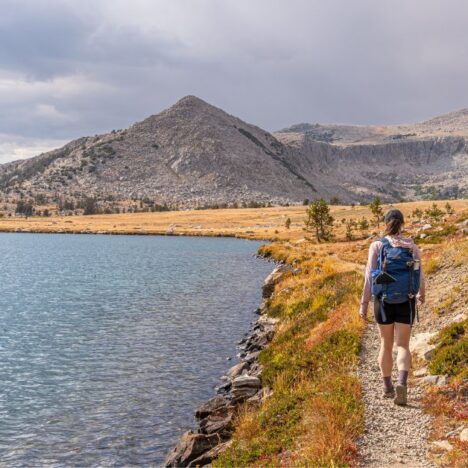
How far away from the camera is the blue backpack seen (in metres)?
11.6

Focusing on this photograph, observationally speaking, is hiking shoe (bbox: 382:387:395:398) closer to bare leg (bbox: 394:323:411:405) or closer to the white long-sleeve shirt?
bare leg (bbox: 394:323:411:405)

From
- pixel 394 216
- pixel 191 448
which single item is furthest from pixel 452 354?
pixel 191 448

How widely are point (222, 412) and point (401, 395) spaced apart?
7987 millimetres

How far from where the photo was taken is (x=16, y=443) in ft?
59.1

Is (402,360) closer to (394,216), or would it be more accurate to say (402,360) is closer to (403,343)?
(403,343)

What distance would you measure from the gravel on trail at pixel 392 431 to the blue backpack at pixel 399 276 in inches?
106

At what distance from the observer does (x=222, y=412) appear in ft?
59.8

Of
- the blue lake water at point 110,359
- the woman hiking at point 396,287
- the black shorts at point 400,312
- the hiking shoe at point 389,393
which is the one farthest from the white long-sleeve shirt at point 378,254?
the blue lake water at point 110,359

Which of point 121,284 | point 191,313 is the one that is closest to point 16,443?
point 191,313

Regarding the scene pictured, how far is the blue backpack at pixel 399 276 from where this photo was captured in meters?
11.6

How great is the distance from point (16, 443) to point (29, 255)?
82629 millimetres

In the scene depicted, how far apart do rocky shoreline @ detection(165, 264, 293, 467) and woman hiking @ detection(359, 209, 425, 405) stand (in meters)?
5.52

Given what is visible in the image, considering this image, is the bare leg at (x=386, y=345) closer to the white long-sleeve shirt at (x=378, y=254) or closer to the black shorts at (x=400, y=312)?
the black shorts at (x=400, y=312)

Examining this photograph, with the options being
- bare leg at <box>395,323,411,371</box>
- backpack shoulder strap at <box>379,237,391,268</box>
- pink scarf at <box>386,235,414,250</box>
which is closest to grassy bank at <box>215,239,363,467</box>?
bare leg at <box>395,323,411,371</box>
